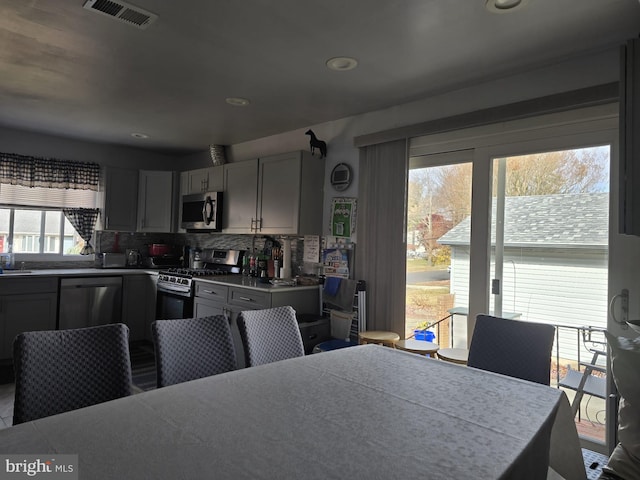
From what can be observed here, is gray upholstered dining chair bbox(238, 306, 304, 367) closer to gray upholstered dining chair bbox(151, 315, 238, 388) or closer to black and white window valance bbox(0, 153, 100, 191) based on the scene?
gray upholstered dining chair bbox(151, 315, 238, 388)

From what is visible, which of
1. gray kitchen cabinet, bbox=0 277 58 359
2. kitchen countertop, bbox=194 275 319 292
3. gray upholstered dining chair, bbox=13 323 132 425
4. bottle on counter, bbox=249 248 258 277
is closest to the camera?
gray upholstered dining chair, bbox=13 323 132 425

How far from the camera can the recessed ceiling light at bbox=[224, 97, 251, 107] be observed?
10.7 ft

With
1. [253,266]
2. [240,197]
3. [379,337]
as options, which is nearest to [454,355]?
[379,337]

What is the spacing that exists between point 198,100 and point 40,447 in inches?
110

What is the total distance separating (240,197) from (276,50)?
2.09m

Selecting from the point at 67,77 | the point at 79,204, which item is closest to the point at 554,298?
the point at 67,77

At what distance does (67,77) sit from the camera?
2.90 metres

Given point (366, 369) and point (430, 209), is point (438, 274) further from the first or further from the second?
point (366, 369)

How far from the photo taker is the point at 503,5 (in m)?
1.90

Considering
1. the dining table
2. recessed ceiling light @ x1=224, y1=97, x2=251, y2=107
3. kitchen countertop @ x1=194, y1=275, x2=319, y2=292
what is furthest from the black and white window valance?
the dining table

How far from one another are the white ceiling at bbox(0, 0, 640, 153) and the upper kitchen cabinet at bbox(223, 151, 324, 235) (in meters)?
0.48

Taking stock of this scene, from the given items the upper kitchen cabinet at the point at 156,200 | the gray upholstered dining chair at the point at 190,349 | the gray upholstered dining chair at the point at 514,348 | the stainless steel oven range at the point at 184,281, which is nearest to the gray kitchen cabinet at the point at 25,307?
the stainless steel oven range at the point at 184,281

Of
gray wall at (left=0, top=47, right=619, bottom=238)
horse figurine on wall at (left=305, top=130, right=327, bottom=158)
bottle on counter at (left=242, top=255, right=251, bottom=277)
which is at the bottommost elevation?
bottle on counter at (left=242, top=255, right=251, bottom=277)

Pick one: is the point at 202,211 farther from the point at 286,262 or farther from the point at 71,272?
the point at 71,272
